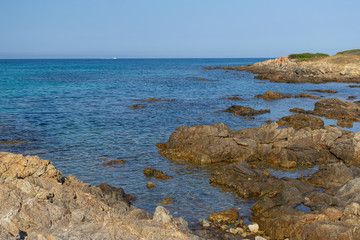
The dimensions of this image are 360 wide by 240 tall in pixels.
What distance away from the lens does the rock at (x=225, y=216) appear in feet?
52.2

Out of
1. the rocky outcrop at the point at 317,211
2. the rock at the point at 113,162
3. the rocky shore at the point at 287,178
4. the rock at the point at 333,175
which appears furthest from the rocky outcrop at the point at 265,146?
the rocky outcrop at the point at 317,211

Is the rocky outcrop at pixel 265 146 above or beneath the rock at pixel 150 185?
above

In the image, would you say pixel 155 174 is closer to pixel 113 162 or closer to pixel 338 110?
pixel 113 162

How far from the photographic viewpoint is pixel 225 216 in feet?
52.7

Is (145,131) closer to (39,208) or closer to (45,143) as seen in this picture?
(45,143)

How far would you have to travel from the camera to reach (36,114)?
4284 cm

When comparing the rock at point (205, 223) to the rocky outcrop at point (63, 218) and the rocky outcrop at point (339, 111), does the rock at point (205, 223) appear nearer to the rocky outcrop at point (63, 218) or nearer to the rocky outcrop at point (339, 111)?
the rocky outcrop at point (63, 218)

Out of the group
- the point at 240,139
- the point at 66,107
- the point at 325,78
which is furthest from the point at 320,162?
the point at 325,78

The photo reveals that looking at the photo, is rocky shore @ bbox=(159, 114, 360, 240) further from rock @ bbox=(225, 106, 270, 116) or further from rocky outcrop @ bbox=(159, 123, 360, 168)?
rock @ bbox=(225, 106, 270, 116)

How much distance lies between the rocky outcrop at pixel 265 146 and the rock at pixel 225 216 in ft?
28.8

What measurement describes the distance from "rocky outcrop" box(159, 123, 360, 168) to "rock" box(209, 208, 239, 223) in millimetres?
8792

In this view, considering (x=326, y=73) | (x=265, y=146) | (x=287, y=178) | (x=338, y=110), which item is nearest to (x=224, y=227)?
(x=287, y=178)

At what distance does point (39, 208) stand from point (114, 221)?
221 cm

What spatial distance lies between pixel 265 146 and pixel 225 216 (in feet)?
36.9
